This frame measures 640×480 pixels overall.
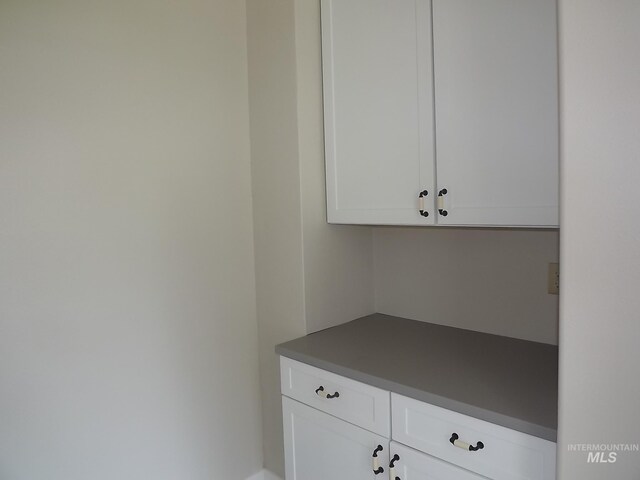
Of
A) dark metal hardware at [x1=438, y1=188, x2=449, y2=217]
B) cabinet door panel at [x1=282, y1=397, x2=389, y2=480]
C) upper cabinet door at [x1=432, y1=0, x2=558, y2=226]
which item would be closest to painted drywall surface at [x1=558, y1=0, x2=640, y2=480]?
upper cabinet door at [x1=432, y1=0, x2=558, y2=226]

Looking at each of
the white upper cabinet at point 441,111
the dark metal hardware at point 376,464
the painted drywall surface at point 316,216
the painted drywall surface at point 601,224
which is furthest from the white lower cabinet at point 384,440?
the white upper cabinet at point 441,111

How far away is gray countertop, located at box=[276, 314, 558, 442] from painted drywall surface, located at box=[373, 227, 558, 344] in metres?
0.06

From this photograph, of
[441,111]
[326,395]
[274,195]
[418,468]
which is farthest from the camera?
[274,195]

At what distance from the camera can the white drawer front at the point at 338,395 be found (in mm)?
1524

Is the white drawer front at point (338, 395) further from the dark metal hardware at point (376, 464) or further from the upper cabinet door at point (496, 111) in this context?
the upper cabinet door at point (496, 111)

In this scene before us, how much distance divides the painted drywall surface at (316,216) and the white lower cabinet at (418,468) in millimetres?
667

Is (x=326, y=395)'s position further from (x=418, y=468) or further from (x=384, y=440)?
(x=418, y=468)

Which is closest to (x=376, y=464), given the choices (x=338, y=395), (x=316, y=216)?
(x=338, y=395)

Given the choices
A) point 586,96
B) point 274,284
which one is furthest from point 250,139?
point 586,96

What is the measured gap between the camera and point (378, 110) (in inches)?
69.9

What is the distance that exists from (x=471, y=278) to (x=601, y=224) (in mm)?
1012

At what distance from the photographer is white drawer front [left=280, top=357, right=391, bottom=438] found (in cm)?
152

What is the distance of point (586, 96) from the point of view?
3.12 feet

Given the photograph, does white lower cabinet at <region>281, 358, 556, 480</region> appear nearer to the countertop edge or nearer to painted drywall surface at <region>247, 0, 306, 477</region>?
the countertop edge
